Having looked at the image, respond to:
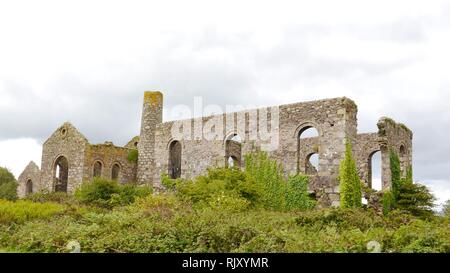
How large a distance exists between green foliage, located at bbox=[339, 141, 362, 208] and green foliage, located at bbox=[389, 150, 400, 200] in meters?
2.31

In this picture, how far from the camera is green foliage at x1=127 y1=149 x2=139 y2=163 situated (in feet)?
102

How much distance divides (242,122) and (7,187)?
18.9 m

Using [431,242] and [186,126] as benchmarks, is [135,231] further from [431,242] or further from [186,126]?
[186,126]

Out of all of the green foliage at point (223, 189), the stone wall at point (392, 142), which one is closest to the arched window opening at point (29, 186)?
the green foliage at point (223, 189)

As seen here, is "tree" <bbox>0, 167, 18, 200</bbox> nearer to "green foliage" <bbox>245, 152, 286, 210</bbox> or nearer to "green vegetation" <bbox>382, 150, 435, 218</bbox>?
"green foliage" <bbox>245, 152, 286, 210</bbox>

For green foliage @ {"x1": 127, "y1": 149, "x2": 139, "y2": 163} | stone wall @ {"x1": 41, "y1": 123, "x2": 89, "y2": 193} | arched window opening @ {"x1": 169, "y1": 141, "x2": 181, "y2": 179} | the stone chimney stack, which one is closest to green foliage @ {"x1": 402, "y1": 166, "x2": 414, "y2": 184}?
arched window opening @ {"x1": 169, "y1": 141, "x2": 181, "y2": 179}

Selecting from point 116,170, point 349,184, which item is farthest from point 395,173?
point 116,170

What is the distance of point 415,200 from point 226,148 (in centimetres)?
842

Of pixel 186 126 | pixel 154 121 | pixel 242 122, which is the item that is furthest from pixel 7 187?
pixel 242 122

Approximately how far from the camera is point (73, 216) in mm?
14805
